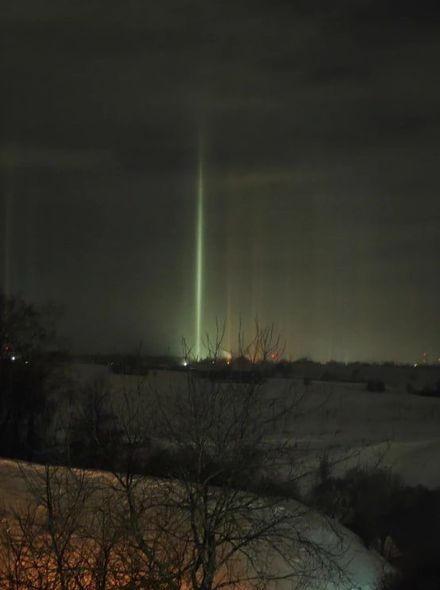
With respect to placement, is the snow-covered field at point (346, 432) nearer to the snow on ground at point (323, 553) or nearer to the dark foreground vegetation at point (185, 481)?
the snow on ground at point (323, 553)

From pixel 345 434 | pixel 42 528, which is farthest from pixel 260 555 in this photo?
pixel 345 434

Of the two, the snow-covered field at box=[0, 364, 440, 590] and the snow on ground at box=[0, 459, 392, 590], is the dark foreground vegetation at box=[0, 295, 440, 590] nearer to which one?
the snow on ground at box=[0, 459, 392, 590]

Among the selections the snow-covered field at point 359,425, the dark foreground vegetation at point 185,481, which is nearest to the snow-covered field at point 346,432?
the snow-covered field at point 359,425

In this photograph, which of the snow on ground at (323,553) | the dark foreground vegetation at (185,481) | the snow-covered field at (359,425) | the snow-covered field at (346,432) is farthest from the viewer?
the snow-covered field at (359,425)

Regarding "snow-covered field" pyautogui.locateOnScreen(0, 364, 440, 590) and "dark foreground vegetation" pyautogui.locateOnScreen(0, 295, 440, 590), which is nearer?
"dark foreground vegetation" pyautogui.locateOnScreen(0, 295, 440, 590)

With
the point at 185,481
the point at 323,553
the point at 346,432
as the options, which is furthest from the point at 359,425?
the point at 185,481

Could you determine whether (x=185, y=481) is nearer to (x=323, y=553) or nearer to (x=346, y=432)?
(x=323, y=553)

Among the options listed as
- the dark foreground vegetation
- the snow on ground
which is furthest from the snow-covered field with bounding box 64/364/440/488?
the dark foreground vegetation

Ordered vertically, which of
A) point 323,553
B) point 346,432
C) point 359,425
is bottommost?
point 323,553

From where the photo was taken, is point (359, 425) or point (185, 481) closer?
point (185, 481)

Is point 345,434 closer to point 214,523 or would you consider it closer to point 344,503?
point 344,503

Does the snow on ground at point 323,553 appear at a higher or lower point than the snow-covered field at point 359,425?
lower

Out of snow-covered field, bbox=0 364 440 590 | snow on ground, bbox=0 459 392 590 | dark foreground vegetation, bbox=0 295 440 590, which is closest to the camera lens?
dark foreground vegetation, bbox=0 295 440 590
